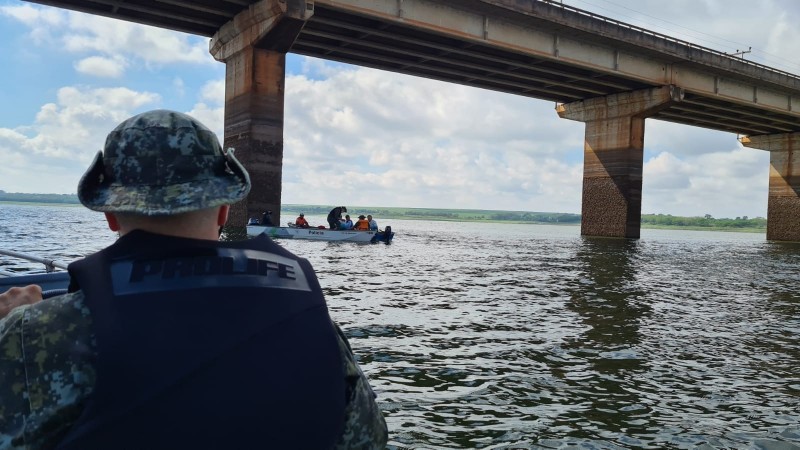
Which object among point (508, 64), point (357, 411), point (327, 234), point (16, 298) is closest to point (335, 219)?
point (327, 234)

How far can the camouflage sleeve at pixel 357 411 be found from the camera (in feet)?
7.04

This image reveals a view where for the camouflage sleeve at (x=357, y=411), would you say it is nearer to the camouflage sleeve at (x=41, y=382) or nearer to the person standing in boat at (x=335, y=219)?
the camouflage sleeve at (x=41, y=382)

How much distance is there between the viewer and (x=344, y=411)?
82.7 inches

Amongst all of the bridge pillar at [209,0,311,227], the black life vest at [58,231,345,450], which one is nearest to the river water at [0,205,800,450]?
the black life vest at [58,231,345,450]

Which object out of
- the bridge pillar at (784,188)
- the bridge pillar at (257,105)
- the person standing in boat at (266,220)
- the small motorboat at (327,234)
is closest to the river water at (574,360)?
the small motorboat at (327,234)

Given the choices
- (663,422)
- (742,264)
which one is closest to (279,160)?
(742,264)

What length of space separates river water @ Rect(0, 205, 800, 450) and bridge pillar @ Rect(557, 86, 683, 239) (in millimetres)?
29340

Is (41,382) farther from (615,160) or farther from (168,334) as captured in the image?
(615,160)

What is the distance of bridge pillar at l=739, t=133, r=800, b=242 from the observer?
55016 millimetres

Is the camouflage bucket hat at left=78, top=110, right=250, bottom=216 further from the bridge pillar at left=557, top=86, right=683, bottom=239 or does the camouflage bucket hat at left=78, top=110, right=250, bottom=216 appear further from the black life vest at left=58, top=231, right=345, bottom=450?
the bridge pillar at left=557, top=86, right=683, bottom=239

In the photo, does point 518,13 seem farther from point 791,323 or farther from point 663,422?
point 663,422

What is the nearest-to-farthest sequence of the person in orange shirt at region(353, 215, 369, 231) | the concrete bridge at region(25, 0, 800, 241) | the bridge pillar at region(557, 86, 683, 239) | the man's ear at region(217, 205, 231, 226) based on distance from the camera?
1. the man's ear at region(217, 205, 231, 226)
2. the concrete bridge at region(25, 0, 800, 241)
3. the person in orange shirt at region(353, 215, 369, 231)
4. the bridge pillar at region(557, 86, 683, 239)

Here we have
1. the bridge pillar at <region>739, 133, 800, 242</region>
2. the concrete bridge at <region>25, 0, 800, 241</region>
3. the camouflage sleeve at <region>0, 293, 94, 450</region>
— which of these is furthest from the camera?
the bridge pillar at <region>739, 133, 800, 242</region>

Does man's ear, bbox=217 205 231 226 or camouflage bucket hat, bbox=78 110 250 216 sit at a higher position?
camouflage bucket hat, bbox=78 110 250 216
